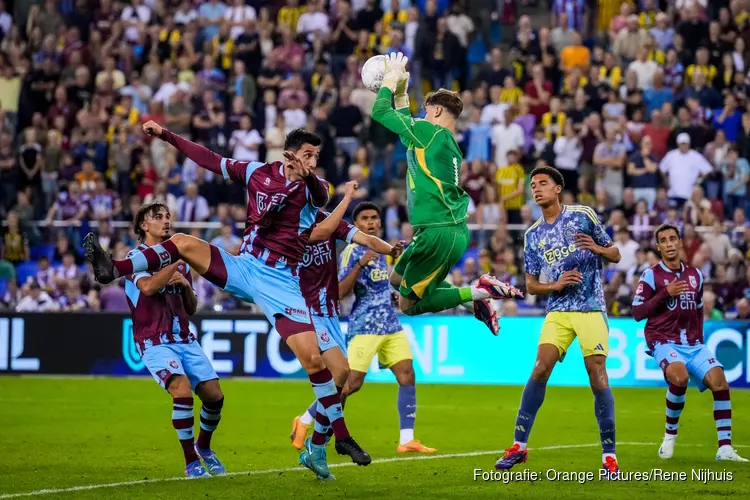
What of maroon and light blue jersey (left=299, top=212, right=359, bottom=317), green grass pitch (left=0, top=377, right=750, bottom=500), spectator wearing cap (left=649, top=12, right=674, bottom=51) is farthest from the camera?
spectator wearing cap (left=649, top=12, right=674, bottom=51)

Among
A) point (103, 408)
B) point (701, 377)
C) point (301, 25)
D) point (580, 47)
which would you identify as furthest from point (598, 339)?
point (301, 25)

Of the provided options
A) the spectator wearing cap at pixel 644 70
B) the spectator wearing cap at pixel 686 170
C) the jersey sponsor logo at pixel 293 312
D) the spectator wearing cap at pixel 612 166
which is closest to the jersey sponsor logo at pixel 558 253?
the jersey sponsor logo at pixel 293 312

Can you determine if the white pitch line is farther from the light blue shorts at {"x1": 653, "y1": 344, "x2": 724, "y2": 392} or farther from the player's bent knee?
the light blue shorts at {"x1": 653, "y1": 344, "x2": 724, "y2": 392}

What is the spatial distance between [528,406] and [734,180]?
12755 millimetres

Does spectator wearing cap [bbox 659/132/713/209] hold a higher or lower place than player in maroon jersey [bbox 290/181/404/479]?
higher

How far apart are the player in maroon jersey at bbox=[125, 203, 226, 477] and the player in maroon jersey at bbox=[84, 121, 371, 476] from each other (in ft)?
2.16

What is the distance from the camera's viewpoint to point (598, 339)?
10922 millimetres

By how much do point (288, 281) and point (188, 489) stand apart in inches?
73.5

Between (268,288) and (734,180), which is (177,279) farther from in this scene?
(734,180)

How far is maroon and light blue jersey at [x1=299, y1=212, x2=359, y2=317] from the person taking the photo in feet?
39.5

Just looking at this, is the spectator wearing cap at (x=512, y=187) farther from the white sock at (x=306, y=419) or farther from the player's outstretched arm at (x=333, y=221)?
the player's outstretched arm at (x=333, y=221)

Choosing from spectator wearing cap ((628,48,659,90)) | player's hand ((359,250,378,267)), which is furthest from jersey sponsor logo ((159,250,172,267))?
spectator wearing cap ((628,48,659,90))

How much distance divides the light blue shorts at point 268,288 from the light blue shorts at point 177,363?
87 cm

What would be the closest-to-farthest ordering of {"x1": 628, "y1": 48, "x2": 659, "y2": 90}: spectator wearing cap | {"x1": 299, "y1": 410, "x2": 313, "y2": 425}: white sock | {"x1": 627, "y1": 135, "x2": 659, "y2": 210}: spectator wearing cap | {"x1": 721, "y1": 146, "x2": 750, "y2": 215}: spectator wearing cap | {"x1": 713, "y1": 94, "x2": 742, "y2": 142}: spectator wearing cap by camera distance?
{"x1": 299, "y1": 410, "x2": 313, "y2": 425}: white sock, {"x1": 721, "y1": 146, "x2": 750, "y2": 215}: spectator wearing cap, {"x1": 627, "y1": 135, "x2": 659, "y2": 210}: spectator wearing cap, {"x1": 713, "y1": 94, "x2": 742, "y2": 142}: spectator wearing cap, {"x1": 628, "y1": 48, "x2": 659, "y2": 90}: spectator wearing cap
